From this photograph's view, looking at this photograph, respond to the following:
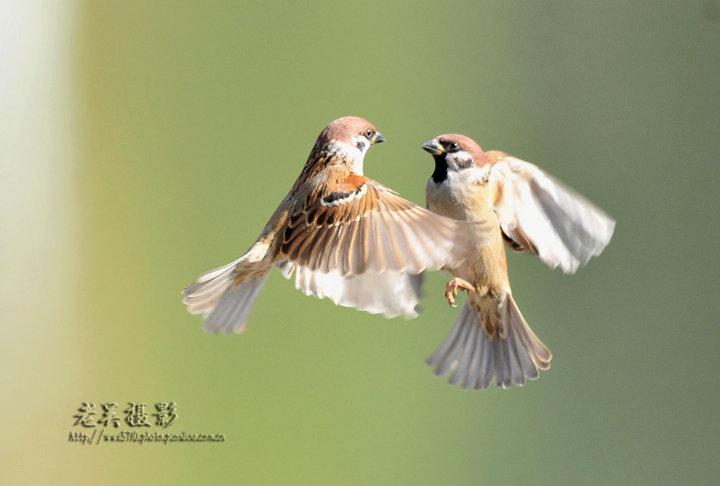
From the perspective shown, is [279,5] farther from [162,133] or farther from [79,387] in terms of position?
[79,387]

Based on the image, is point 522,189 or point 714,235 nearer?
point 522,189

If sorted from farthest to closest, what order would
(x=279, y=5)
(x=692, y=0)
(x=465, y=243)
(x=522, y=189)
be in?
(x=692, y=0) → (x=279, y=5) → (x=522, y=189) → (x=465, y=243)

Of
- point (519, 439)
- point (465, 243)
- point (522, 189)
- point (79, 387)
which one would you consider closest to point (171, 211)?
point (79, 387)

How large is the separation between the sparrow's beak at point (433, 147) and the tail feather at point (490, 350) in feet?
1.20

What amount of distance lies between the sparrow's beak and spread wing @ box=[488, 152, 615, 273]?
130 millimetres

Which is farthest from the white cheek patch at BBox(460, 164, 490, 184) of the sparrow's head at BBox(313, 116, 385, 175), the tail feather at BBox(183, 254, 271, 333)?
the tail feather at BBox(183, 254, 271, 333)

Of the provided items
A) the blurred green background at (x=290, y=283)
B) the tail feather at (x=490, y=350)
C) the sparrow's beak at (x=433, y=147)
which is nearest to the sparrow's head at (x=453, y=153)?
the sparrow's beak at (x=433, y=147)

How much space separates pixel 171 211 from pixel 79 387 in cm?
82

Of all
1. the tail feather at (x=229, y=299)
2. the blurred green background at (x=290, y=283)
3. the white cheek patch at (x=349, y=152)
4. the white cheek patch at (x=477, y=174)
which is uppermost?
the blurred green background at (x=290, y=283)

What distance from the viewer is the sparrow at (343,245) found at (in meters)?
1.05

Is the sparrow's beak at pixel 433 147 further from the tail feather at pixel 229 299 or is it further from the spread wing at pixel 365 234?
the tail feather at pixel 229 299

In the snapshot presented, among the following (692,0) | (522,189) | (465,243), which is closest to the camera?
(465,243)

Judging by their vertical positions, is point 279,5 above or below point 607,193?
above

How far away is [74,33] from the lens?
132 inches
